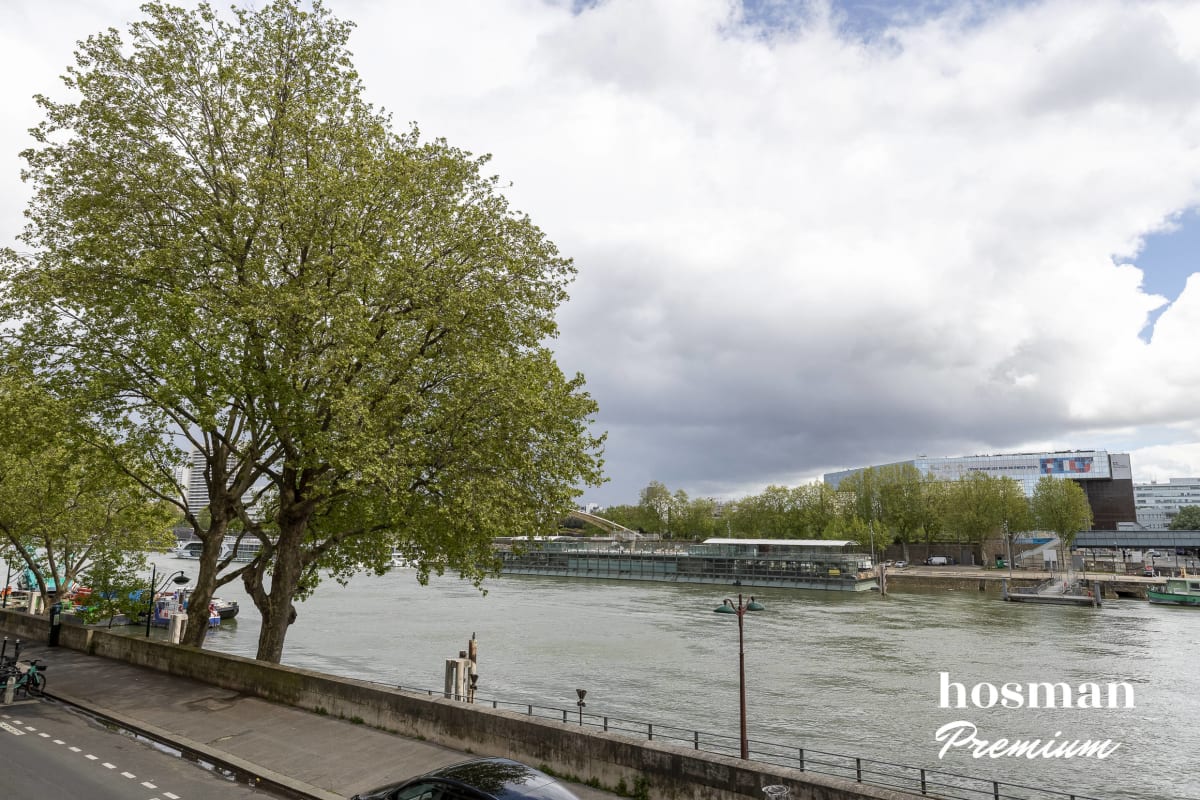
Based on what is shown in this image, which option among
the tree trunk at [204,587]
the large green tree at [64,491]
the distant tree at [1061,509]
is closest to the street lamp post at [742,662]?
the tree trunk at [204,587]

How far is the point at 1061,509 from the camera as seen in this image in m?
121

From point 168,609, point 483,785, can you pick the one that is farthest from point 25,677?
point 168,609

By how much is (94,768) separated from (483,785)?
10.7 meters

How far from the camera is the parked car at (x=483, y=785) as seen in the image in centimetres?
825

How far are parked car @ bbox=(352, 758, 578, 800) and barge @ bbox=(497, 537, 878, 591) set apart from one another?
86.2 m

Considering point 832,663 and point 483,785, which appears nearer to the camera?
point 483,785

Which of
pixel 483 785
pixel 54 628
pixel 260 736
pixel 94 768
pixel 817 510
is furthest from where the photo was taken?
pixel 817 510

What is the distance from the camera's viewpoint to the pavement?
13.5m

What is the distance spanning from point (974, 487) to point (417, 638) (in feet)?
362

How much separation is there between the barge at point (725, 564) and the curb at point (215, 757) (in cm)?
7616

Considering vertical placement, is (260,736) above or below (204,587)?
below

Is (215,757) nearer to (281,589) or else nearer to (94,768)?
(94,768)

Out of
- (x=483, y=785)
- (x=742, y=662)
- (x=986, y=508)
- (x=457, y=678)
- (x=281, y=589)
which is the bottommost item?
(x=457, y=678)

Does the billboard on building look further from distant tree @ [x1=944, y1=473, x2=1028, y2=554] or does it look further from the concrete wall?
the concrete wall
